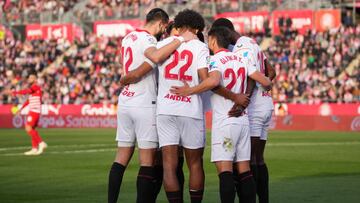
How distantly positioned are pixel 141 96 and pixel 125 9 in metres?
44.8

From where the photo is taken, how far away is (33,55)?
189 feet

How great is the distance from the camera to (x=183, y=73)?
12.2 metres

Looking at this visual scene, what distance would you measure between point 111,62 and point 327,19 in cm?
1191

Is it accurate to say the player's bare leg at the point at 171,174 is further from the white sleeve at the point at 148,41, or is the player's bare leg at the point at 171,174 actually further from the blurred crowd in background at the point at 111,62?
the blurred crowd in background at the point at 111,62

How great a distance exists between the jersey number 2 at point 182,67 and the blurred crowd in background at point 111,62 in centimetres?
3059

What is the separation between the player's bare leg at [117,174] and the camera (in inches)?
514

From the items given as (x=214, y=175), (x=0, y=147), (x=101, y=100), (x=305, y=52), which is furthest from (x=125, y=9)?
(x=214, y=175)

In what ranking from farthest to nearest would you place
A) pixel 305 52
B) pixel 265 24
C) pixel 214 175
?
pixel 265 24 < pixel 305 52 < pixel 214 175

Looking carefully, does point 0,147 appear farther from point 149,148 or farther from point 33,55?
point 33,55

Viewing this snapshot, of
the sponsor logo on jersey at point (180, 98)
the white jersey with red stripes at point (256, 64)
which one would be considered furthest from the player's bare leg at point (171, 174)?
the white jersey with red stripes at point (256, 64)

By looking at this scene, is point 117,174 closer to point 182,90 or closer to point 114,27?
point 182,90

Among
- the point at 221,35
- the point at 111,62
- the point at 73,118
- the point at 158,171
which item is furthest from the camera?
the point at 111,62

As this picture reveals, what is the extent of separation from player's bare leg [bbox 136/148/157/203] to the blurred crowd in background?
30.2 meters

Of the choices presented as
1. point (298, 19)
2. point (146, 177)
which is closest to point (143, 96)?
point (146, 177)
